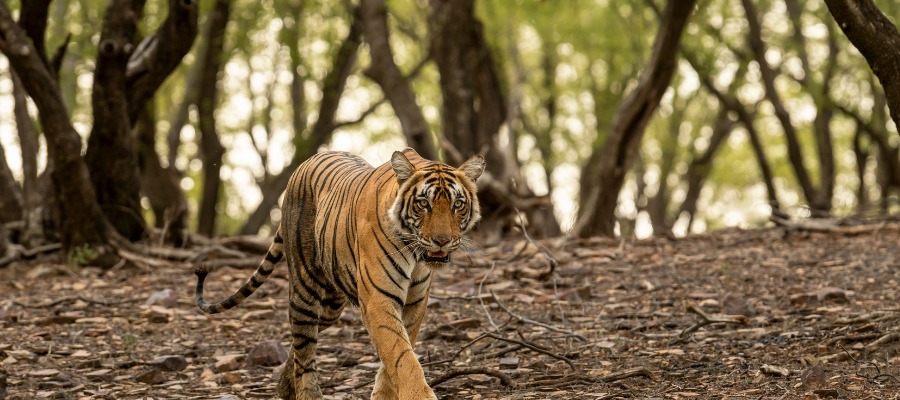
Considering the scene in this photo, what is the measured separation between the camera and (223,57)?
1321 centimetres

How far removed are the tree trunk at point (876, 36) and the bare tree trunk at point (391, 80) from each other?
6590 mm

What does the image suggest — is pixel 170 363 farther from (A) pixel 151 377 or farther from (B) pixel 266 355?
(B) pixel 266 355

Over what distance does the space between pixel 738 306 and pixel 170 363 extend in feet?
13.6

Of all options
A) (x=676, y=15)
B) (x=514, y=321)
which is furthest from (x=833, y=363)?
(x=676, y=15)

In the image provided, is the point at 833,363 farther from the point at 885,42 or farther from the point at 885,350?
the point at 885,42

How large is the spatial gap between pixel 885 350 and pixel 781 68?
14.4 meters

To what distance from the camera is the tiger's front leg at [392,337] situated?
3.68m

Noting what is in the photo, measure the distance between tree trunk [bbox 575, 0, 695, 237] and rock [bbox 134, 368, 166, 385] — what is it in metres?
6.49

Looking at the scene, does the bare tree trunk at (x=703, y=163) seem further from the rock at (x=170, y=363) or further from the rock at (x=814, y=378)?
the rock at (x=170, y=363)

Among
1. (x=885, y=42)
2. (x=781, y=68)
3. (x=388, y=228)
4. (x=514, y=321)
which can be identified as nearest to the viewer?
(x=388, y=228)

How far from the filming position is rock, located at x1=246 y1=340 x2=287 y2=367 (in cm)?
557

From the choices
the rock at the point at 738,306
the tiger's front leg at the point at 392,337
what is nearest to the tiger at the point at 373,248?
the tiger's front leg at the point at 392,337

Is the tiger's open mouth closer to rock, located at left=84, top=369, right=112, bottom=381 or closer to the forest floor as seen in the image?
the forest floor

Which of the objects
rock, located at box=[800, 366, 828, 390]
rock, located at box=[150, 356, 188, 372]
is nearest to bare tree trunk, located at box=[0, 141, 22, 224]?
rock, located at box=[150, 356, 188, 372]
